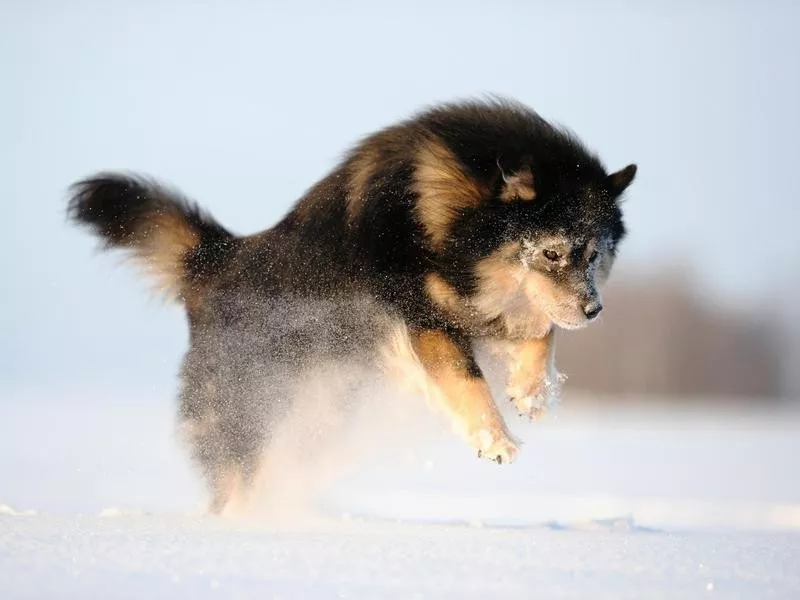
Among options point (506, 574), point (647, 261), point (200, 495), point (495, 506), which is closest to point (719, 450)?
point (495, 506)

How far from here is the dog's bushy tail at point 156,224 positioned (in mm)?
6242

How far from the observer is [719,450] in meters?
14.6

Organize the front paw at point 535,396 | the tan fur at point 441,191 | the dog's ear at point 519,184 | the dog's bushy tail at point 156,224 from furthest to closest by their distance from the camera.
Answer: the dog's bushy tail at point 156,224 < the front paw at point 535,396 < the tan fur at point 441,191 < the dog's ear at point 519,184

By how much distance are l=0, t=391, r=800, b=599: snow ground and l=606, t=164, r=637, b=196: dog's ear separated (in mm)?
1440

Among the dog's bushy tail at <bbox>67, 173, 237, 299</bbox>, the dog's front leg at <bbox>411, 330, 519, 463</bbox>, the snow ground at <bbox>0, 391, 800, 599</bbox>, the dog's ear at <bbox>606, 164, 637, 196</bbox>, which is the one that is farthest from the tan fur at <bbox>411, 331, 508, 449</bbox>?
the dog's bushy tail at <bbox>67, 173, 237, 299</bbox>

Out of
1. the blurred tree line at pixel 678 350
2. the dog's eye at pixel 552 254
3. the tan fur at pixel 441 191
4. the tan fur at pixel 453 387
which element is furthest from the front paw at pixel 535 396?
the blurred tree line at pixel 678 350

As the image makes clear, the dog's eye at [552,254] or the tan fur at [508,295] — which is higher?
the dog's eye at [552,254]

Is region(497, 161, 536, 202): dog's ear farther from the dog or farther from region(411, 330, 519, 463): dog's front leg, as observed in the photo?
region(411, 330, 519, 463): dog's front leg

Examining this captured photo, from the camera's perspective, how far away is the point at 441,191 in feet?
17.9

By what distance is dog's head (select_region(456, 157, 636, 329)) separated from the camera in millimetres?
5293

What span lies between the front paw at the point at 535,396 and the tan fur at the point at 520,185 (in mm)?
1059

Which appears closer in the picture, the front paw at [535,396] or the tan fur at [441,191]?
the tan fur at [441,191]

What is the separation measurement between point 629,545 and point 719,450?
1064cm

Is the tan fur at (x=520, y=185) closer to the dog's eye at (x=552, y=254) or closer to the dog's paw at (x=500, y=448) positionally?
the dog's eye at (x=552, y=254)
